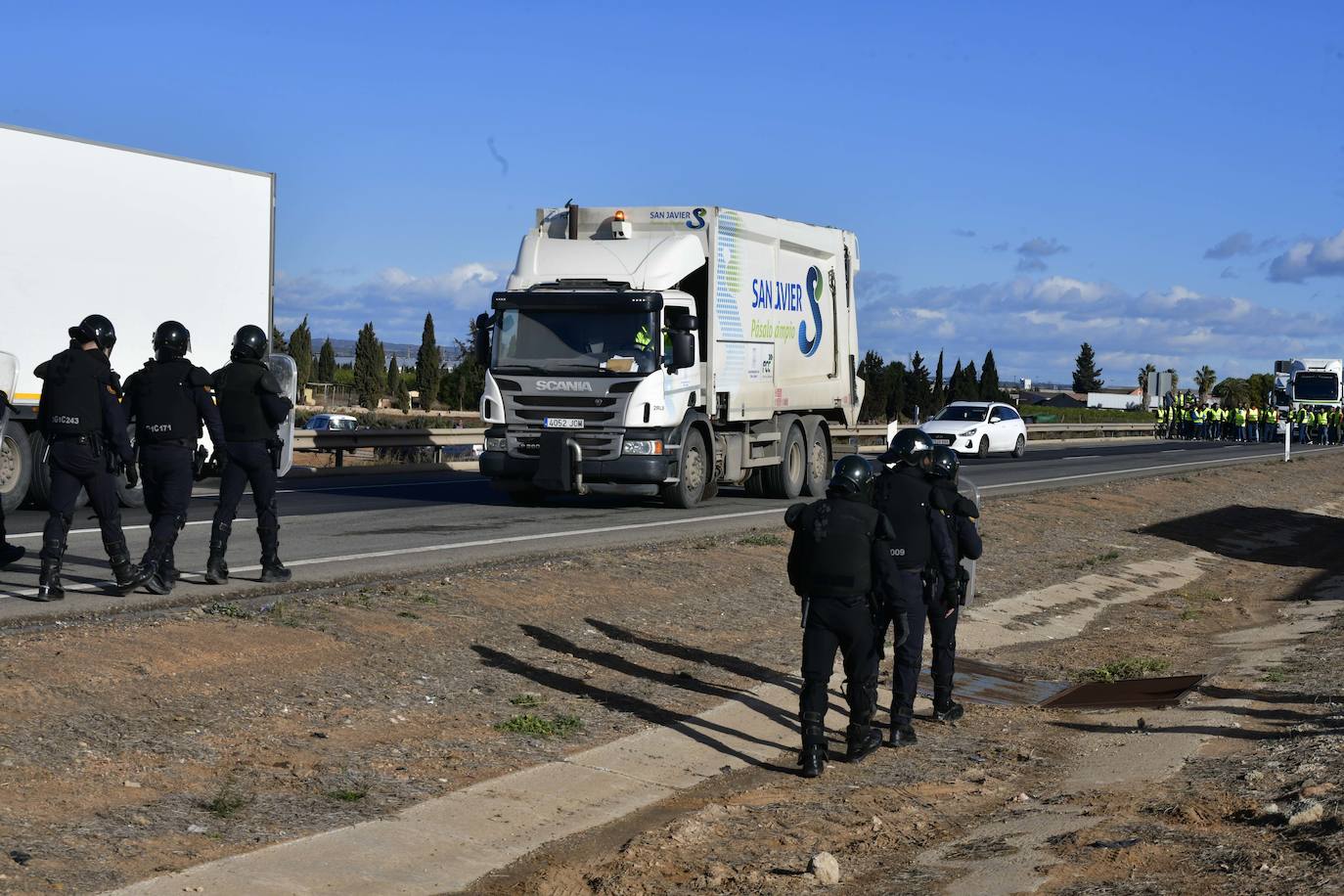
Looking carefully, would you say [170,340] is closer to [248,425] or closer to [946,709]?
[248,425]

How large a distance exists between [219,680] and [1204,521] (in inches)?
931

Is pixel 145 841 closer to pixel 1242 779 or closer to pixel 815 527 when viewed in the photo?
pixel 815 527

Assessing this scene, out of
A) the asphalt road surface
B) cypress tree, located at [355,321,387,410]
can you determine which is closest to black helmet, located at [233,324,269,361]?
the asphalt road surface

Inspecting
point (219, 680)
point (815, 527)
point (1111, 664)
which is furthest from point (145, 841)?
point (1111, 664)

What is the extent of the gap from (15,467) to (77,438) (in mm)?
7756

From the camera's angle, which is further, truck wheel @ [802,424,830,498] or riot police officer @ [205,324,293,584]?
truck wheel @ [802,424,830,498]

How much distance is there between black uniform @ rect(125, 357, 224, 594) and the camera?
10891 millimetres

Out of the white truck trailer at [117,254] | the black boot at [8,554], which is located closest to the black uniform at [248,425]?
the black boot at [8,554]

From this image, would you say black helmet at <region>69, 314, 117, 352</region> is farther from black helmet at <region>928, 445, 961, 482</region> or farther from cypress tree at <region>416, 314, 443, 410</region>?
cypress tree at <region>416, 314, 443, 410</region>

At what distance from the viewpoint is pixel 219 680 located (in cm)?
909

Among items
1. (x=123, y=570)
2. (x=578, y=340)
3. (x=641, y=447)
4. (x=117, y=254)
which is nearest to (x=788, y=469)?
(x=641, y=447)

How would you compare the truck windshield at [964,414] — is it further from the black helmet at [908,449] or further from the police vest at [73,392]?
the police vest at [73,392]

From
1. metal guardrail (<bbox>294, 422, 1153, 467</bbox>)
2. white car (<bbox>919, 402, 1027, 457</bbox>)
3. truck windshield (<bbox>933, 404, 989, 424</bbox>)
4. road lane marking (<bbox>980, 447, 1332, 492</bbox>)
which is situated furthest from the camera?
truck windshield (<bbox>933, 404, 989, 424</bbox>)

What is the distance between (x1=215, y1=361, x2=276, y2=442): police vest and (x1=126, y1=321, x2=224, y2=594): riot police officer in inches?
10.6
